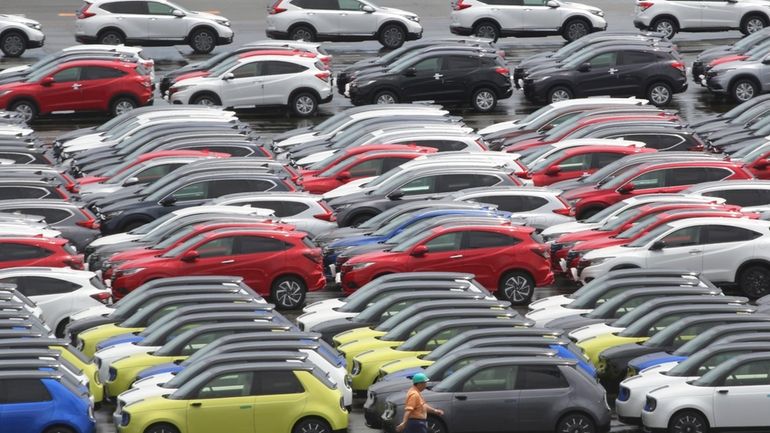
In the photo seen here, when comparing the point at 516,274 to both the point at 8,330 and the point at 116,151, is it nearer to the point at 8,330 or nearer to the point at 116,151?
the point at 8,330

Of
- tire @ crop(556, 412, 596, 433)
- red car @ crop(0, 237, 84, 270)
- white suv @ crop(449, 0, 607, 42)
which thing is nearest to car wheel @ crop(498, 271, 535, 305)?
red car @ crop(0, 237, 84, 270)

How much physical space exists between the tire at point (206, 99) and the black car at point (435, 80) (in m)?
3.14

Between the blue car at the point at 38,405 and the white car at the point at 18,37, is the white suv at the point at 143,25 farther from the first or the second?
the blue car at the point at 38,405

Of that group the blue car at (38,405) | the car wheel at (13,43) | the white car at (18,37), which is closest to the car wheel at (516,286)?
the blue car at (38,405)

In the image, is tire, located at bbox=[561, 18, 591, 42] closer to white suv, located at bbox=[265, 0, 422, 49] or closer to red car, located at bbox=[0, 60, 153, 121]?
white suv, located at bbox=[265, 0, 422, 49]

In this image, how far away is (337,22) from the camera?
48688 millimetres

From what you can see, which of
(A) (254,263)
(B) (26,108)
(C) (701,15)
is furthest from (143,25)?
(A) (254,263)

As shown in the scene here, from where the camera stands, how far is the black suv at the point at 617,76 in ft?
142

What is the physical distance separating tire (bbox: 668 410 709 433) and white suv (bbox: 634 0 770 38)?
1115 inches

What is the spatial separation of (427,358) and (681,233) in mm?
7965

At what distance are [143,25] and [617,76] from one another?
41.8ft

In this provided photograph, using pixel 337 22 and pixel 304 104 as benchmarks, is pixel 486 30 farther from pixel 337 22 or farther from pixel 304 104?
pixel 304 104

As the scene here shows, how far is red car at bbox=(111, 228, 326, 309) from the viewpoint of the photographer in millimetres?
29891

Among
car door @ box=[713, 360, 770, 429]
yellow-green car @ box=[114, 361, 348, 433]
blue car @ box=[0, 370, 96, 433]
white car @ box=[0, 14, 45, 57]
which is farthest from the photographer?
white car @ box=[0, 14, 45, 57]
